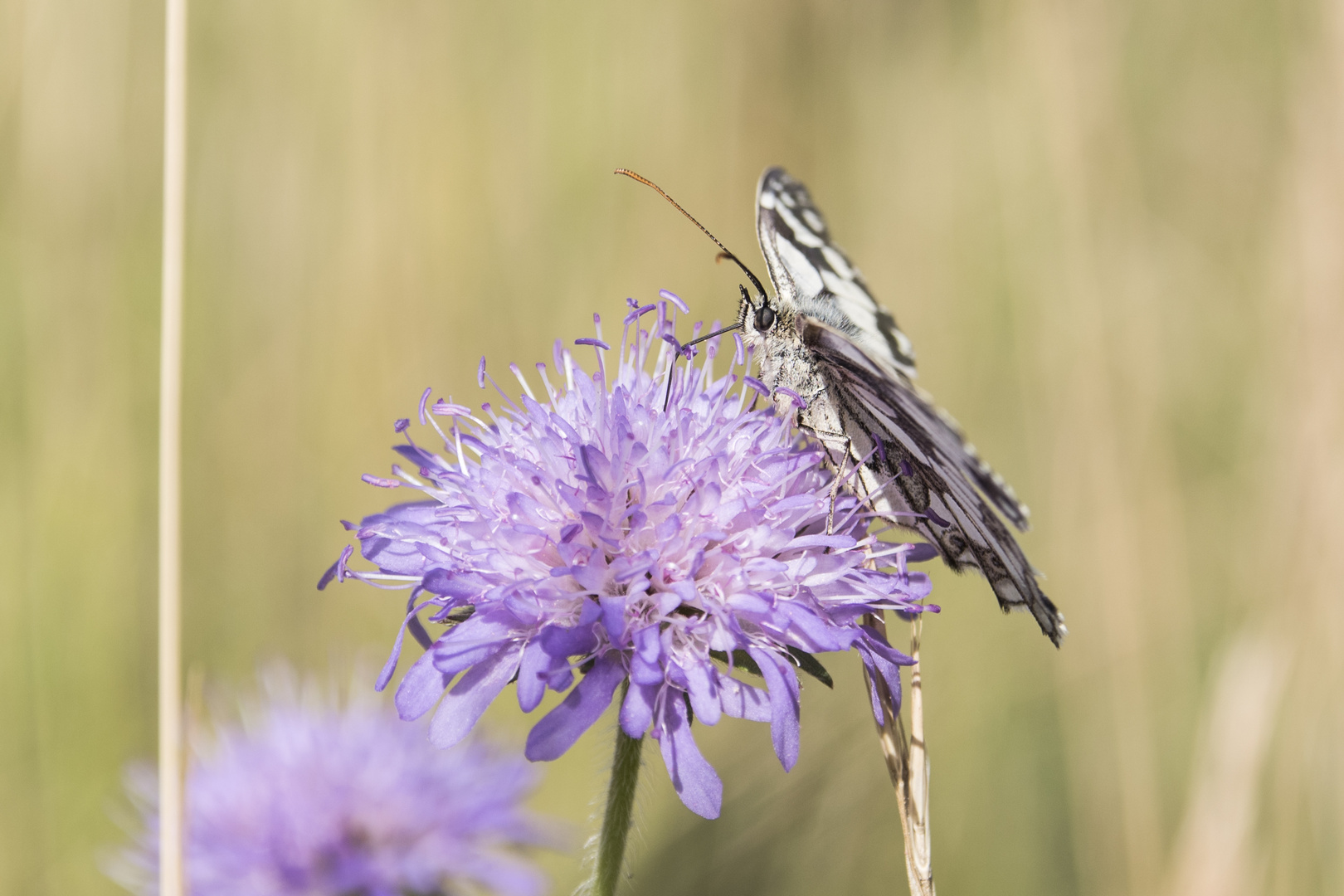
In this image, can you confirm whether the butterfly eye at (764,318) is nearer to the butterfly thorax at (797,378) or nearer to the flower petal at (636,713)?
the butterfly thorax at (797,378)

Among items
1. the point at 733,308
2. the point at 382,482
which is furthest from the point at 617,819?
the point at 733,308

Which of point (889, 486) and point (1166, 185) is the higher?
point (1166, 185)

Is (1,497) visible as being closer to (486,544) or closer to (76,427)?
(76,427)

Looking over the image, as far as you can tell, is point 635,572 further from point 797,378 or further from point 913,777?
point 797,378

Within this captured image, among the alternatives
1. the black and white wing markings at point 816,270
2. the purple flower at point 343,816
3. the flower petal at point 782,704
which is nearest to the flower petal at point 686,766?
the flower petal at point 782,704

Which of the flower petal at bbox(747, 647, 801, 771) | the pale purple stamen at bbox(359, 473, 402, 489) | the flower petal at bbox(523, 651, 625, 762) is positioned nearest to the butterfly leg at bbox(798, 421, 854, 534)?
the flower petal at bbox(747, 647, 801, 771)

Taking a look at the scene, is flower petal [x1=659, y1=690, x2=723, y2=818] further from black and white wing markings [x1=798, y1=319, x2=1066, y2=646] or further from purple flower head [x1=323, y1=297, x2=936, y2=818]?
black and white wing markings [x1=798, y1=319, x2=1066, y2=646]

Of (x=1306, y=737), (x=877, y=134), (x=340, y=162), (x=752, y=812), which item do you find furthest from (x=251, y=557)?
(x=1306, y=737)
